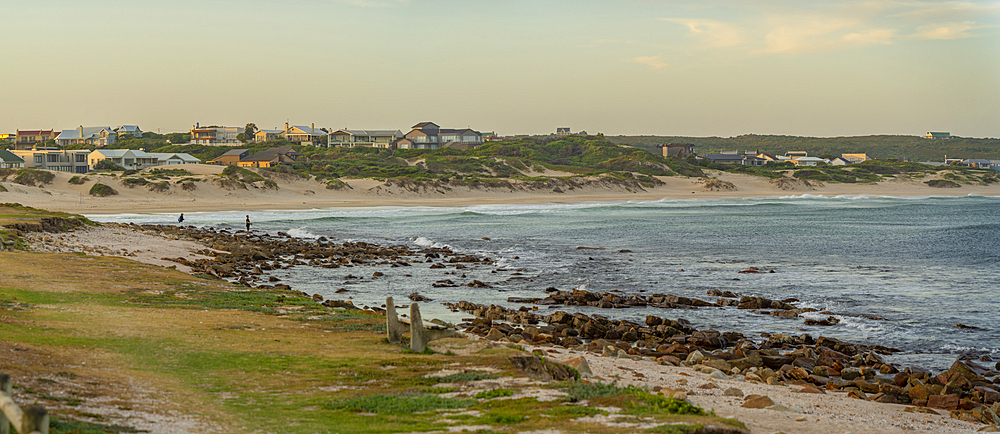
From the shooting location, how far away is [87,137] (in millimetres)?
136875

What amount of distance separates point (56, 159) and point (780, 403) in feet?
353

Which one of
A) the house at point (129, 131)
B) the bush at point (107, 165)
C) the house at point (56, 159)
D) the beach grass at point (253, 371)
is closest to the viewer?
the beach grass at point (253, 371)

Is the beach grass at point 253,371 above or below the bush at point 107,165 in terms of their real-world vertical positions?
below

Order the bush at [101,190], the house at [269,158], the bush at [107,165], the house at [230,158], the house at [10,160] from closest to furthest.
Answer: the bush at [101,190] < the house at [10,160] < the bush at [107,165] < the house at [269,158] < the house at [230,158]

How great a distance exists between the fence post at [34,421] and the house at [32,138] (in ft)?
508

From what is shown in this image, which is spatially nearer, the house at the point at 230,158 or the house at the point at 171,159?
the house at the point at 171,159

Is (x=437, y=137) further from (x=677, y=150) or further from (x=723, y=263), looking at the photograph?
(x=723, y=263)

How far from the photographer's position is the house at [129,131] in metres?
149

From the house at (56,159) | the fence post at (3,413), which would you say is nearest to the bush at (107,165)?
the house at (56,159)

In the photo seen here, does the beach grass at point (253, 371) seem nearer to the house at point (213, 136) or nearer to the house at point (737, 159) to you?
the house at point (737, 159)

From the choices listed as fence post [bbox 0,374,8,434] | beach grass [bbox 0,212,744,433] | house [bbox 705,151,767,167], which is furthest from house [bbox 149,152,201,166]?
fence post [bbox 0,374,8,434]

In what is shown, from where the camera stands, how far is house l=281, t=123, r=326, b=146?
474 feet

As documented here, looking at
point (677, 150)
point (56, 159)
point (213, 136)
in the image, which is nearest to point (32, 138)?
point (213, 136)

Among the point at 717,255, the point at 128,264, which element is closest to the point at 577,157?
the point at 717,255
